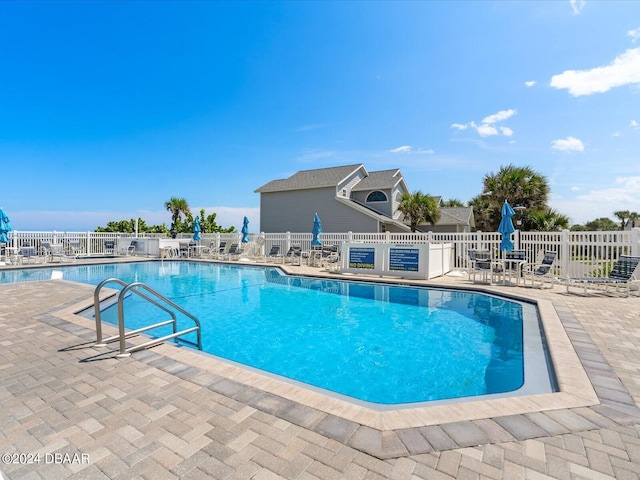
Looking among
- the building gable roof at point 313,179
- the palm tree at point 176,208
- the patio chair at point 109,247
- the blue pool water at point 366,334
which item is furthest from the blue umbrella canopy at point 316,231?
the palm tree at point 176,208

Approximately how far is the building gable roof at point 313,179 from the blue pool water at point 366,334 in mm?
13294

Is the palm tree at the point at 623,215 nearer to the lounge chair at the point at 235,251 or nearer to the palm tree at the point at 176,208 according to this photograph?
the lounge chair at the point at 235,251

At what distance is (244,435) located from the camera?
2150 millimetres

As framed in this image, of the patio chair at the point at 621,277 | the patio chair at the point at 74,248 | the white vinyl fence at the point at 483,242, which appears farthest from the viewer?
the patio chair at the point at 74,248

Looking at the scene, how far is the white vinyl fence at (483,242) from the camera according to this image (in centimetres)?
929

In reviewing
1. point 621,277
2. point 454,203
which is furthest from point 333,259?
point 454,203

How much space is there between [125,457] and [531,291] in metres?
9.25

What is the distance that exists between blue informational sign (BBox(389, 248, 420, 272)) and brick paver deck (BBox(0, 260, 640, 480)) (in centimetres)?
755

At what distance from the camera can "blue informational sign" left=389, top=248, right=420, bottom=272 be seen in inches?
432

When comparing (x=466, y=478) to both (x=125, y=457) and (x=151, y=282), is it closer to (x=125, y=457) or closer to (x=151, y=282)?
(x=125, y=457)

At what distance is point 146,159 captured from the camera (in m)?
29.6

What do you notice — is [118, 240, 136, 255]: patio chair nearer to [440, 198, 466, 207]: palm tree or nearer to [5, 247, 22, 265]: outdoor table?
[5, 247, 22, 265]: outdoor table

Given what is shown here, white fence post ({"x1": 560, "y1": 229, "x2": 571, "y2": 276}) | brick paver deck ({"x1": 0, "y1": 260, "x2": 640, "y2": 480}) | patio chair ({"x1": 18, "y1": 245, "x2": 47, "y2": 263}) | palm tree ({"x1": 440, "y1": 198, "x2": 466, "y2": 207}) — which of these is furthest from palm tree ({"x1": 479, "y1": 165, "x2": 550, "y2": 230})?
patio chair ({"x1": 18, "y1": 245, "x2": 47, "y2": 263})

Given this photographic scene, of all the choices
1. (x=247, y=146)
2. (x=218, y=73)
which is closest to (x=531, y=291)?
(x=218, y=73)
